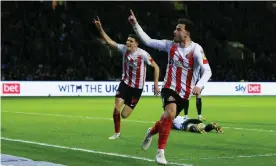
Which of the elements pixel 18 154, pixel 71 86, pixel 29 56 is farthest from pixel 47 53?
pixel 18 154

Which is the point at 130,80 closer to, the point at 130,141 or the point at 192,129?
the point at 130,141

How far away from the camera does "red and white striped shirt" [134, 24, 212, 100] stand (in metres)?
8.63

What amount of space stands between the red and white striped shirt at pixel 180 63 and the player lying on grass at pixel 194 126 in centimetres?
451

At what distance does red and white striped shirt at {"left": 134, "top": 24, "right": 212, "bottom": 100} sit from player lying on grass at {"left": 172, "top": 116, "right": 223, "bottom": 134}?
4507 mm

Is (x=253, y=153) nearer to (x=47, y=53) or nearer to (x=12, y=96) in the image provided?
(x=12, y=96)

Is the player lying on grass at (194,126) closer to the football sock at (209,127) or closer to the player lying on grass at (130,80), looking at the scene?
the football sock at (209,127)

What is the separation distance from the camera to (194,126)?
1328cm

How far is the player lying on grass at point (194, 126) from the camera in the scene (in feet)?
43.1

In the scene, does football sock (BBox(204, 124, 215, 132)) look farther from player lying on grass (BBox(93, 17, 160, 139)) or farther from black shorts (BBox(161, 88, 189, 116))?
black shorts (BBox(161, 88, 189, 116))

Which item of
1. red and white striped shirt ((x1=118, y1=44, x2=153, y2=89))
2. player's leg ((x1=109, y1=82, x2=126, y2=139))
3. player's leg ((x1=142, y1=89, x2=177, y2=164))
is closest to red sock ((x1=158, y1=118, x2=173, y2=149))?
player's leg ((x1=142, y1=89, x2=177, y2=164))

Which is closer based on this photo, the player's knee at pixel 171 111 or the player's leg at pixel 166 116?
the player's leg at pixel 166 116

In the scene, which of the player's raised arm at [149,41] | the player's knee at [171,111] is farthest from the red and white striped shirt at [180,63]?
the player's knee at [171,111]

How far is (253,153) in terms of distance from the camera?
31.6 feet

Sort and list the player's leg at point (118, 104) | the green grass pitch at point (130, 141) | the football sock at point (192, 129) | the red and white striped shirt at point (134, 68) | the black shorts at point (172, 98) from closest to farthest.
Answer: the black shorts at point (172, 98) < the green grass pitch at point (130, 141) < the player's leg at point (118, 104) < the red and white striped shirt at point (134, 68) < the football sock at point (192, 129)
